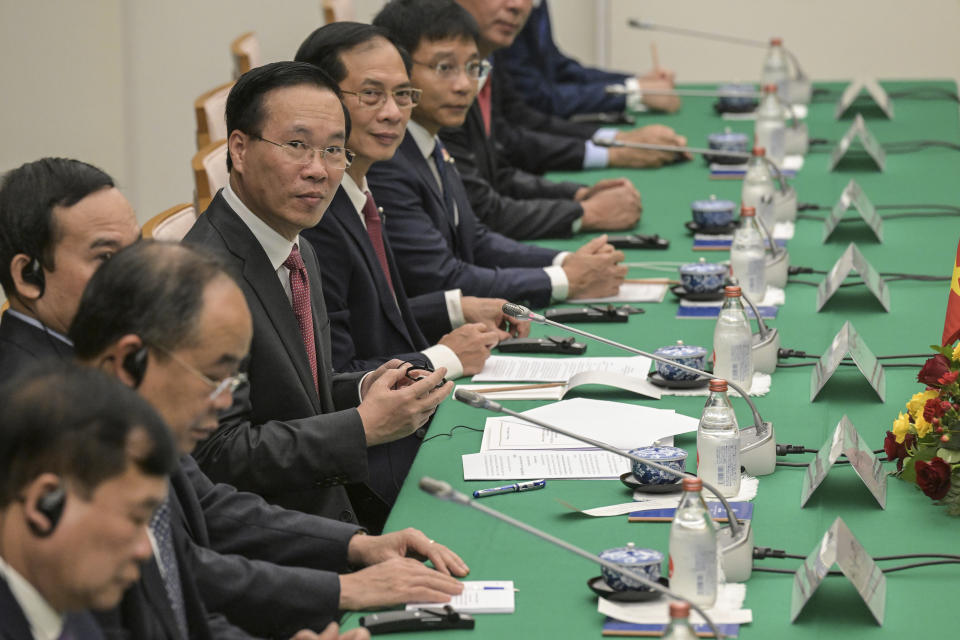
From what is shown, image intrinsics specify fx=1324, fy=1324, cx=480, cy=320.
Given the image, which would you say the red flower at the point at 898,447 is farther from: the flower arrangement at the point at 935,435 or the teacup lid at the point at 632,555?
the teacup lid at the point at 632,555

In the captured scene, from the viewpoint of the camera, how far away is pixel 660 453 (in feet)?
7.30

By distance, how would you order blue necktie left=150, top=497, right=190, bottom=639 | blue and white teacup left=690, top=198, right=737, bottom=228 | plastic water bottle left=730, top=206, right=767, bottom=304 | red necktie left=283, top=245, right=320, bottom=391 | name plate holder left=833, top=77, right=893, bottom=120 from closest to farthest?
1. blue necktie left=150, top=497, right=190, bottom=639
2. red necktie left=283, top=245, right=320, bottom=391
3. plastic water bottle left=730, top=206, right=767, bottom=304
4. blue and white teacup left=690, top=198, right=737, bottom=228
5. name plate holder left=833, top=77, right=893, bottom=120

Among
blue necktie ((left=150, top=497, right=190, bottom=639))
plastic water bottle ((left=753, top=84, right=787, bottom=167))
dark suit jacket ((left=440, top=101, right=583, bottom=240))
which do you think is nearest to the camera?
blue necktie ((left=150, top=497, right=190, bottom=639))

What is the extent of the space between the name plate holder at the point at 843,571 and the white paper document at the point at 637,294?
1533 mm

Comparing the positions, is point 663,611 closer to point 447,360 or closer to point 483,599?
point 483,599

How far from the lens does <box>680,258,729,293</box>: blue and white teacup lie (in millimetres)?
3277

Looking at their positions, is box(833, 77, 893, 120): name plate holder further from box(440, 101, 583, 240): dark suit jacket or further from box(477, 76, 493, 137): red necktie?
box(440, 101, 583, 240): dark suit jacket

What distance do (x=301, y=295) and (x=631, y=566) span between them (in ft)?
3.22

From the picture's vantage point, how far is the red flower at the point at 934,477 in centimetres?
208

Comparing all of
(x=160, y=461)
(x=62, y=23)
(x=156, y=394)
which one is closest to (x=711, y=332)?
(x=156, y=394)

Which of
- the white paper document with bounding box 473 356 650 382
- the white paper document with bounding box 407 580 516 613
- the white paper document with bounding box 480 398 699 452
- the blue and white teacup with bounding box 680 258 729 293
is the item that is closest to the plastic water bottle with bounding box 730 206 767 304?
the blue and white teacup with bounding box 680 258 729 293

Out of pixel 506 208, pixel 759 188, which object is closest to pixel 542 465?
pixel 759 188

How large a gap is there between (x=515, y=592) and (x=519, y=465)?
477 millimetres

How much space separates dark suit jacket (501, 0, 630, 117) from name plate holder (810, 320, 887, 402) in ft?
9.53
